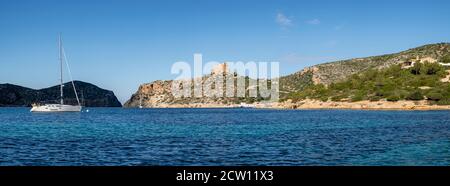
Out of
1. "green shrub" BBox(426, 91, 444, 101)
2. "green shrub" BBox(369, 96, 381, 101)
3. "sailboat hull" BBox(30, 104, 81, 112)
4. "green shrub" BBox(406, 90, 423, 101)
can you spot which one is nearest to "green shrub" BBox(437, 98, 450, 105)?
"green shrub" BBox(426, 91, 444, 101)

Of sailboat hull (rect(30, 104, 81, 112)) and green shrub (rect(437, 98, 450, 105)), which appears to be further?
sailboat hull (rect(30, 104, 81, 112))

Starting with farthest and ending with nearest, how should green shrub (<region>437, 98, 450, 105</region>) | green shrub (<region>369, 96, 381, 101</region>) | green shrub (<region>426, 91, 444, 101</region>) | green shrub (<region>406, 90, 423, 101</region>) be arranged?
green shrub (<region>369, 96, 381, 101</region>) → green shrub (<region>406, 90, 423, 101</region>) → green shrub (<region>426, 91, 444, 101</region>) → green shrub (<region>437, 98, 450, 105</region>)

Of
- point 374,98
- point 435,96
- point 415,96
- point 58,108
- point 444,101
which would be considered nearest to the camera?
point 444,101

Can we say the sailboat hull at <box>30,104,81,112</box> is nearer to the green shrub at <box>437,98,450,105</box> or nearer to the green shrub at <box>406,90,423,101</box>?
the green shrub at <box>406,90,423,101</box>

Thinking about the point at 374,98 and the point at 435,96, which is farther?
the point at 374,98

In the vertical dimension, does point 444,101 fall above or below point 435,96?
below

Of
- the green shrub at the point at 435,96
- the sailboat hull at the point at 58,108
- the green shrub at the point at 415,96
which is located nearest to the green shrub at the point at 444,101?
the green shrub at the point at 435,96

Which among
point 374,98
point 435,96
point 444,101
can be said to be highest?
point 435,96

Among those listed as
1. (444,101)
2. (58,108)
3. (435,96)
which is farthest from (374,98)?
(58,108)

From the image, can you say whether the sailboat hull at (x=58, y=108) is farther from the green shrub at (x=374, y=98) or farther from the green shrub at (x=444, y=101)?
the green shrub at (x=444, y=101)

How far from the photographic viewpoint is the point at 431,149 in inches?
1280

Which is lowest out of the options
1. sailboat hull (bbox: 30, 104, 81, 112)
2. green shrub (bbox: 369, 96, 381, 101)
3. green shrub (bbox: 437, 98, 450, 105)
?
sailboat hull (bbox: 30, 104, 81, 112)

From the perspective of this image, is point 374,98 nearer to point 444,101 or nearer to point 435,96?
point 435,96
